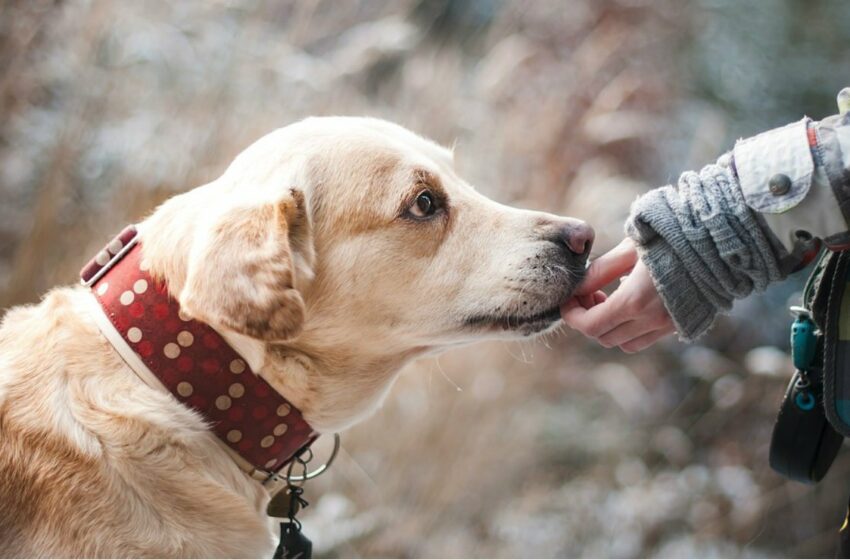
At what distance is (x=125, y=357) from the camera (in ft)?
5.42

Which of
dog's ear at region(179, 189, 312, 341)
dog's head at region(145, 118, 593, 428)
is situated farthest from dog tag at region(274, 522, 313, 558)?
dog's ear at region(179, 189, 312, 341)

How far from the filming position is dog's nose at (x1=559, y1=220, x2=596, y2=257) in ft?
6.22

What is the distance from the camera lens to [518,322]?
1862 mm

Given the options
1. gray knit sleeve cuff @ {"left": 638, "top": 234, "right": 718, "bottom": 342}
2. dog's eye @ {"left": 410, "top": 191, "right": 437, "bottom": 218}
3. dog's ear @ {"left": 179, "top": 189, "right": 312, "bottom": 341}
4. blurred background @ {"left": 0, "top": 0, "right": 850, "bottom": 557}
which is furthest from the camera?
blurred background @ {"left": 0, "top": 0, "right": 850, "bottom": 557}

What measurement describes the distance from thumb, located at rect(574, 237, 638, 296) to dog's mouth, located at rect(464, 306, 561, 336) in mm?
88

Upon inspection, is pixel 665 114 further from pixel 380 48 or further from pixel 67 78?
pixel 67 78

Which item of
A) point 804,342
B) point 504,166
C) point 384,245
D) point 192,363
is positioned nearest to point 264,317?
point 192,363

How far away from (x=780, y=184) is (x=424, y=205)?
2.54ft

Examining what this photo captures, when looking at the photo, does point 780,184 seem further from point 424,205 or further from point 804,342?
point 424,205

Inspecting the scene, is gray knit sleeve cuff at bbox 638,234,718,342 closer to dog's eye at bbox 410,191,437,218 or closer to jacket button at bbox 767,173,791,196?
jacket button at bbox 767,173,791,196

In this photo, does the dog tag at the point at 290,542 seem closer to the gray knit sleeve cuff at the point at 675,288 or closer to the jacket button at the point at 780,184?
the gray knit sleeve cuff at the point at 675,288

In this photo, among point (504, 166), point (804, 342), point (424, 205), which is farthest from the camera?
point (504, 166)

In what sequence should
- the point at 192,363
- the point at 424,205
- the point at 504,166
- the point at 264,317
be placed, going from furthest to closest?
the point at 504,166, the point at 424,205, the point at 192,363, the point at 264,317

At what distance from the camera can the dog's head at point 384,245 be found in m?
1.79
